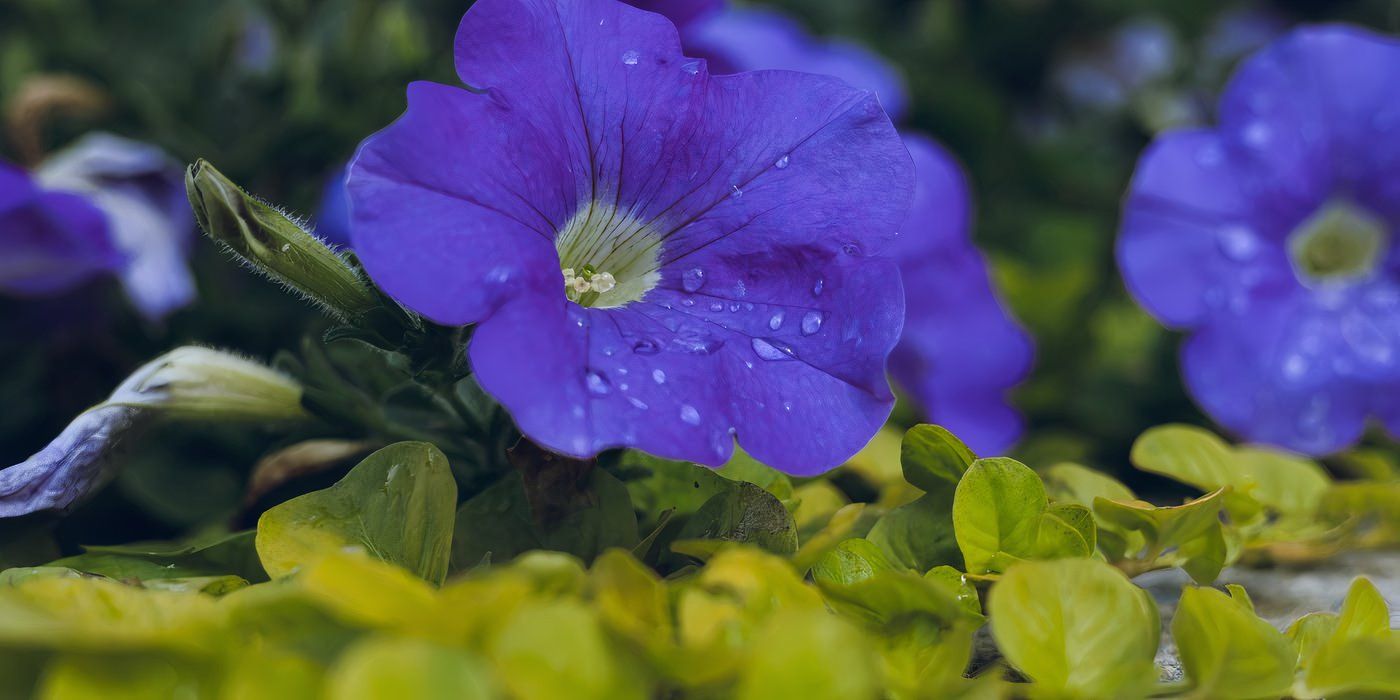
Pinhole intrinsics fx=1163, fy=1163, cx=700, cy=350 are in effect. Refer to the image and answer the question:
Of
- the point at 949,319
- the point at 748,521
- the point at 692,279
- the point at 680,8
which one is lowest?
the point at 949,319

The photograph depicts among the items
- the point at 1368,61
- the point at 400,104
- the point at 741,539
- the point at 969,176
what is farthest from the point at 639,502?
the point at 969,176

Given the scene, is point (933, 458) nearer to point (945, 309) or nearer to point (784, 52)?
point (945, 309)

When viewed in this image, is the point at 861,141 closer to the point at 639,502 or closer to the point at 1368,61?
the point at 639,502

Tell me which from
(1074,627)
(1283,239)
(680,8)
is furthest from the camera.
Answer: (1283,239)

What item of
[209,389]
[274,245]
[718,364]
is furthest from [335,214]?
[718,364]

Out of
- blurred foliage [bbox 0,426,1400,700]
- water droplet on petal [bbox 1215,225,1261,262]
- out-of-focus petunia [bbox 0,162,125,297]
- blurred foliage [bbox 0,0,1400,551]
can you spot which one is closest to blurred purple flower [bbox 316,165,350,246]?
blurred foliage [bbox 0,0,1400,551]

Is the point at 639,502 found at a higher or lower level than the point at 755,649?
lower
